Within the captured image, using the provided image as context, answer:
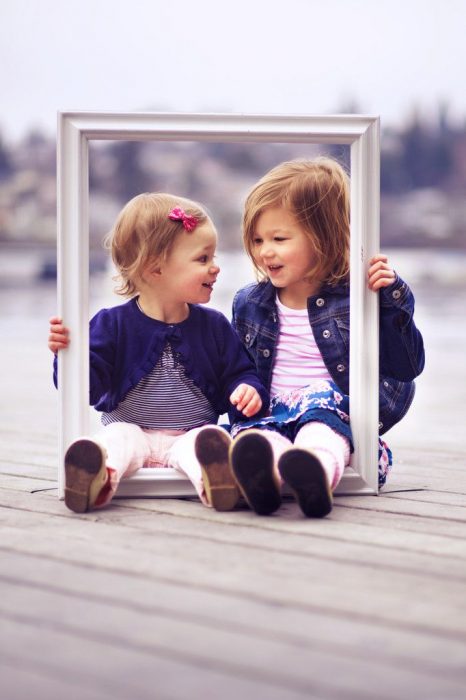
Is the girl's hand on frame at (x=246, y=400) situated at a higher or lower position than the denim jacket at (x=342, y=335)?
lower

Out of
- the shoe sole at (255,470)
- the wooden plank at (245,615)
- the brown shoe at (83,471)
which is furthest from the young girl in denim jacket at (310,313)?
the wooden plank at (245,615)

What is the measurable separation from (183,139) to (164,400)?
0.56 metres

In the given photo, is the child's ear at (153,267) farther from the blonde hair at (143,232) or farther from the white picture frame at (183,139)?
the white picture frame at (183,139)

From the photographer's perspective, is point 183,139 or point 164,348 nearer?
point 183,139

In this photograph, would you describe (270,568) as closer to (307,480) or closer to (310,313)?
(307,480)

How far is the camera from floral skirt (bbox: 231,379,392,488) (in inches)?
87.0

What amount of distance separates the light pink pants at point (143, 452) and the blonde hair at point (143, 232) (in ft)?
1.08

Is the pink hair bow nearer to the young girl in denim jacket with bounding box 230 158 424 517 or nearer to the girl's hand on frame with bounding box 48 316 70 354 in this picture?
the young girl in denim jacket with bounding box 230 158 424 517

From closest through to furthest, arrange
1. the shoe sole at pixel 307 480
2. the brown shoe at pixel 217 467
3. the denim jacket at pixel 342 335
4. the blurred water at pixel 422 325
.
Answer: the shoe sole at pixel 307 480
the brown shoe at pixel 217 467
the denim jacket at pixel 342 335
the blurred water at pixel 422 325

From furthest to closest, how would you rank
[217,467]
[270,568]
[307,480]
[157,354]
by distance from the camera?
[157,354]
[217,467]
[307,480]
[270,568]

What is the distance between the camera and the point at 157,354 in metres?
2.28

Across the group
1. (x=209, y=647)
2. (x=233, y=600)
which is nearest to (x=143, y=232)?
(x=233, y=600)

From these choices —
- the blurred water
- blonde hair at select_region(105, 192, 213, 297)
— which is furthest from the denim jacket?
blonde hair at select_region(105, 192, 213, 297)

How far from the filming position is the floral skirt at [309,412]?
7.25 feet
